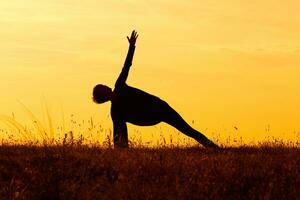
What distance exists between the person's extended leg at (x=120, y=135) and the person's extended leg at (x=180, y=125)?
1.38 meters

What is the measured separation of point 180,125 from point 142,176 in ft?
19.0

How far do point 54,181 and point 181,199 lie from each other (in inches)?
86.5

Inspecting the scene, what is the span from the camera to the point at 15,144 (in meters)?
15.5

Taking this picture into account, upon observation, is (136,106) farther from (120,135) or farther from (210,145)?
(210,145)

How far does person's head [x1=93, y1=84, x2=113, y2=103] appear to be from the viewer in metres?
15.1

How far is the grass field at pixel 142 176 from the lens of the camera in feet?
31.1

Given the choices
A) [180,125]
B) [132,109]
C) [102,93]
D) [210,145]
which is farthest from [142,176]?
[180,125]

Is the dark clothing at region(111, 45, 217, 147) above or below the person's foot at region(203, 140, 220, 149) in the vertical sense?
above

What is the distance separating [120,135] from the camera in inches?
587

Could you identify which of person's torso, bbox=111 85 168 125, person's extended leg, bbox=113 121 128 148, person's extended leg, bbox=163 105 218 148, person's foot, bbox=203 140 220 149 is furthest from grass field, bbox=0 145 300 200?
person's extended leg, bbox=163 105 218 148

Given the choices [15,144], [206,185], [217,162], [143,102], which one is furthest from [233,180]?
[15,144]

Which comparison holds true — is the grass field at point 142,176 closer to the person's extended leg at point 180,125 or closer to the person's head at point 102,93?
the person's head at point 102,93

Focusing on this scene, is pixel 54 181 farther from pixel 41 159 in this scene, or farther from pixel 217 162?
pixel 217 162

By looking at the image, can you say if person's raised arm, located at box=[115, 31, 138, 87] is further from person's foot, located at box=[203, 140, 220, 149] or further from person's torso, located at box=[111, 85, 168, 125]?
person's foot, located at box=[203, 140, 220, 149]
